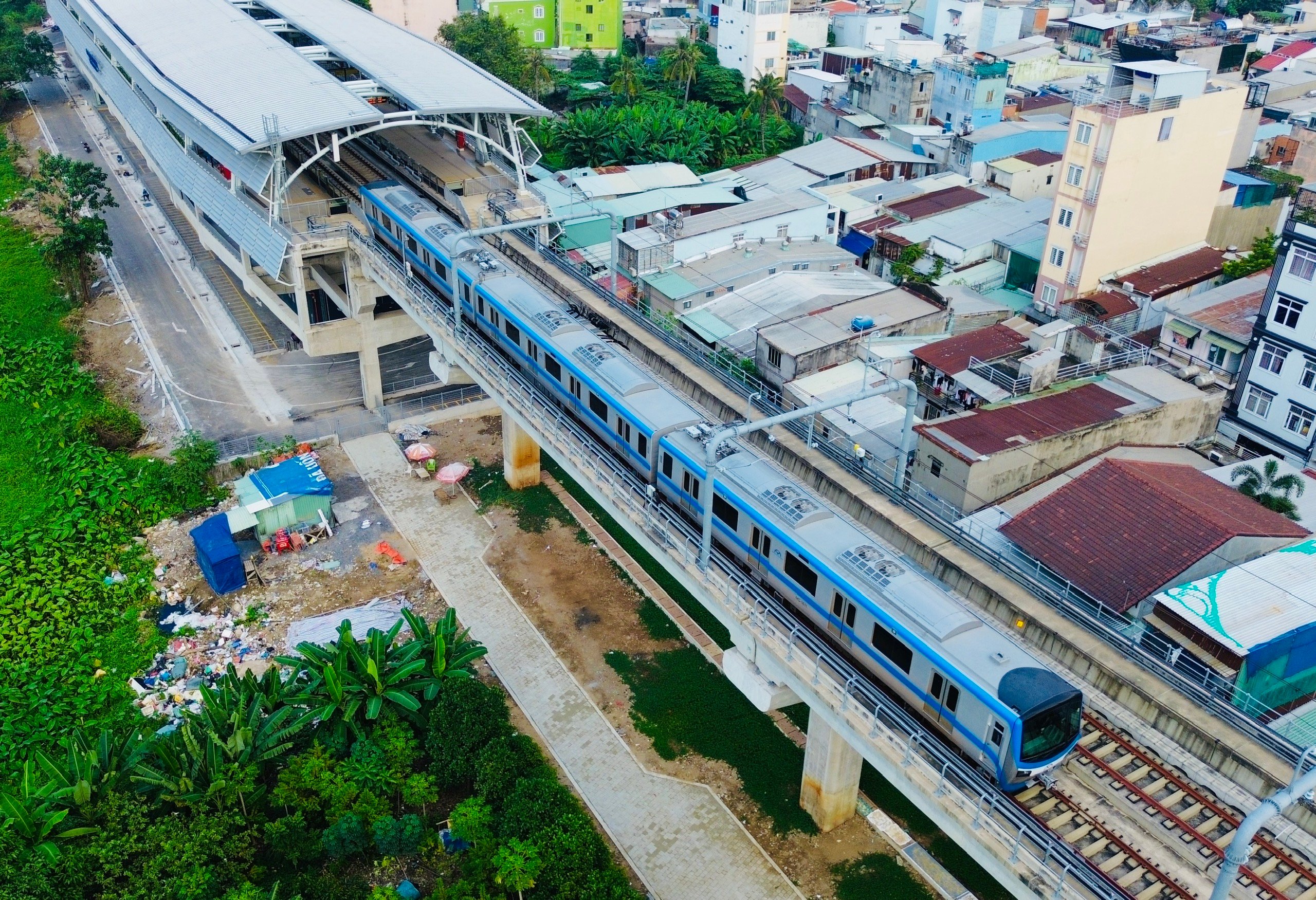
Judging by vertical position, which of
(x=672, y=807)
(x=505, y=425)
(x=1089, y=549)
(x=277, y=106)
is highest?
(x=277, y=106)

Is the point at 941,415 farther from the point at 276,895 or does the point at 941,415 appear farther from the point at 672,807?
the point at 276,895

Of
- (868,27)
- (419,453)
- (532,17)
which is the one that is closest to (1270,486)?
(419,453)

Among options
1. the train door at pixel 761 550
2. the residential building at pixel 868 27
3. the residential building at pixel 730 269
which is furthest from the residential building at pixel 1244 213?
the residential building at pixel 868 27

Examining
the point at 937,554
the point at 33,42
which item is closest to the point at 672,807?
the point at 937,554

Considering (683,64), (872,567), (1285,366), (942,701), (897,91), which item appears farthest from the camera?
(683,64)

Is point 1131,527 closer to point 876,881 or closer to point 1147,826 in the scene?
point 1147,826

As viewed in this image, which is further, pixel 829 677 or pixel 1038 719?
pixel 829 677

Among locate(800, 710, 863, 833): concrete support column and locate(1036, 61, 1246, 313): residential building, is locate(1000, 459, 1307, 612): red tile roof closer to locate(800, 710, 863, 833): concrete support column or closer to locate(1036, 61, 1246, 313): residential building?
locate(800, 710, 863, 833): concrete support column
